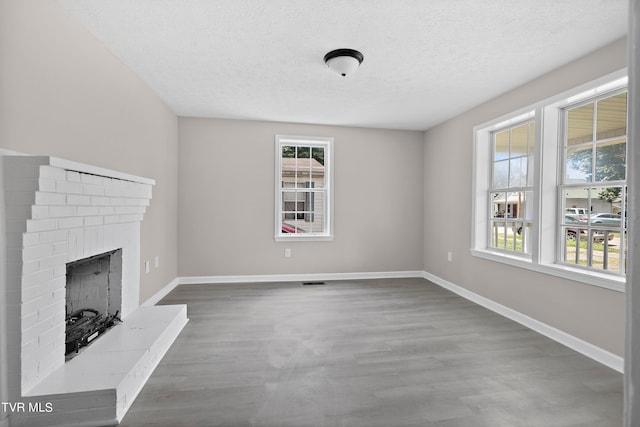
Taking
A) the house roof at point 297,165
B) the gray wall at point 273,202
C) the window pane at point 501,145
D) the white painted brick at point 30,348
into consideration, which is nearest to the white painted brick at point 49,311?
the white painted brick at point 30,348

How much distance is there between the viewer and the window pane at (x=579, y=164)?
2881 millimetres

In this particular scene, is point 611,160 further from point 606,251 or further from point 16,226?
point 16,226

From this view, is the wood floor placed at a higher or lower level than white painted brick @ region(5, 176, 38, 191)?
lower

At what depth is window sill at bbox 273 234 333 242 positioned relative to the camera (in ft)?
16.4

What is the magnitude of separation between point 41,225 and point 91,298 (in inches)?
39.8

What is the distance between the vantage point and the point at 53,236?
1.93 meters

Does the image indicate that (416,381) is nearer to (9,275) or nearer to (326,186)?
(9,275)

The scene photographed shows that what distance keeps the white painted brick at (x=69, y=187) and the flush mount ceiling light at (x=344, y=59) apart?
2108 mm

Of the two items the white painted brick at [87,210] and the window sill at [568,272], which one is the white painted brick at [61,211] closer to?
the white painted brick at [87,210]

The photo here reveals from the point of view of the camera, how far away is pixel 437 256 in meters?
5.05

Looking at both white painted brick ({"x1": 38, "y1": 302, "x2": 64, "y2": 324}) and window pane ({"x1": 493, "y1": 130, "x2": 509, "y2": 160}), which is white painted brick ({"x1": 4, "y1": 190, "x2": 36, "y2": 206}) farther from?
window pane ({"x1": 493, "y1": 130, "x2": 509, "y2": 160})

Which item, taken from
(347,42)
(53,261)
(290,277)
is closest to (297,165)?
(290,277)

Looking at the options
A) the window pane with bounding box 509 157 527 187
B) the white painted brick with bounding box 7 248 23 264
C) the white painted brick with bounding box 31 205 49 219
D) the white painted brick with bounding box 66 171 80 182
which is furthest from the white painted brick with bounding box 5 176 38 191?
the window pane with bounding box 509 157 527 187

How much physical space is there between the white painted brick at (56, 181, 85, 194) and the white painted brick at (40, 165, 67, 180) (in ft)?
0.12
